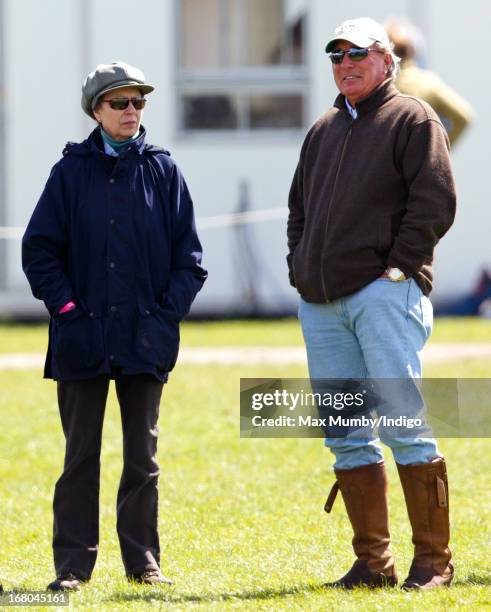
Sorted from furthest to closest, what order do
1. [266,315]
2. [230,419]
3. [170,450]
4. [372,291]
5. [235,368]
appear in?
[266,315]
[235,368]
[230,419]
[170,450]
[372,291]

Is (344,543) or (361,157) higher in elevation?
(361,157)

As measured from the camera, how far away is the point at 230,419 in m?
9.13

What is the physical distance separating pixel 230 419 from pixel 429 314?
4.15 metres

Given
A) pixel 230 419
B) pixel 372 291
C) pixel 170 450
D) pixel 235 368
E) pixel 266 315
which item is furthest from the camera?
pixel 266 315

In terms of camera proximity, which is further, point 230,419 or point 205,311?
point 205,311

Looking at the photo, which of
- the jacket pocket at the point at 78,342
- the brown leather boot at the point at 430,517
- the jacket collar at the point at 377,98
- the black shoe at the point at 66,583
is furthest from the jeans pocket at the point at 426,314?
the black shoe at the point at 66,583

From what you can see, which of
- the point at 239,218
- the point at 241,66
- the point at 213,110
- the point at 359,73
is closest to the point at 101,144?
the point at 359,73

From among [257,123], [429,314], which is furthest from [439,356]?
[429,314]

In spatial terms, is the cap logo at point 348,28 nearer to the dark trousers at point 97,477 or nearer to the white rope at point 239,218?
the dark trousers at point 97,477

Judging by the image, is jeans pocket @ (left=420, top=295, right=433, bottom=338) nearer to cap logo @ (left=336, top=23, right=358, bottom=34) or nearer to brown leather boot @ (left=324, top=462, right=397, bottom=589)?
brown leather boot @ (left=324, top=462, right=397, bottom=589)

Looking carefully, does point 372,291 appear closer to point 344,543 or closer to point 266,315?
point 344,543

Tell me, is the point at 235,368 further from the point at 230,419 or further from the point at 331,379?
the point at 331,379

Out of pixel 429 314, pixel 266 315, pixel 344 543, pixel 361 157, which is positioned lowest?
pixel 266 315

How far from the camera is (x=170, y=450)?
8.25 metres
